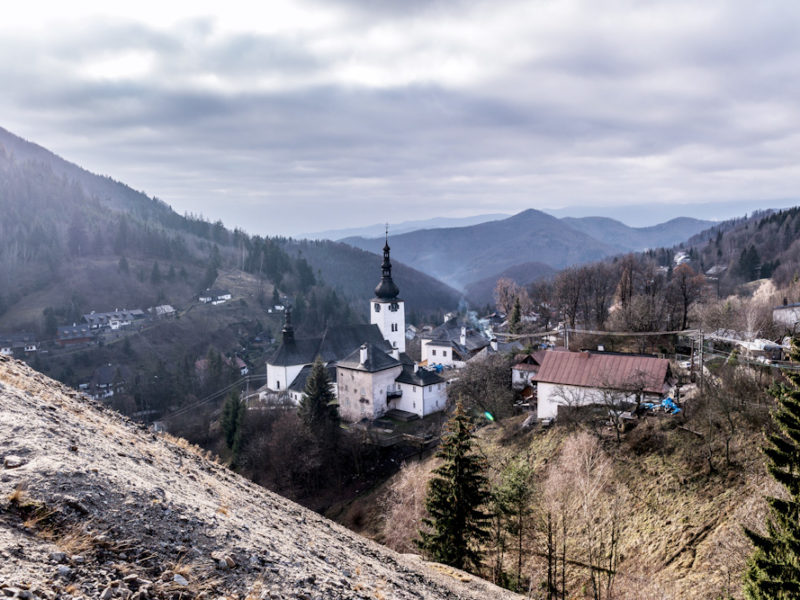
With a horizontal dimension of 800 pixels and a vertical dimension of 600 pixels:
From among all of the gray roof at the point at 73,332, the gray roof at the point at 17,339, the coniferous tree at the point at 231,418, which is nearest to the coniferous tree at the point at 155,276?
the gray roof at the point at 73,332

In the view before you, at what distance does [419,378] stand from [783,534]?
3533 centimetres

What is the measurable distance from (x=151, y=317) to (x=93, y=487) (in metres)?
128

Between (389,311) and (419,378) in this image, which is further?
(389,311)

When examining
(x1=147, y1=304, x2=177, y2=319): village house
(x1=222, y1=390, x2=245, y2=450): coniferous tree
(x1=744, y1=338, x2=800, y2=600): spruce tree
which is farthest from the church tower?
(x1=147, y1=304, x2=177, y2=319): village house

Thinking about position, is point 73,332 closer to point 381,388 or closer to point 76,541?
point 381,388

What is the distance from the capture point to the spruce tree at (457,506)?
17.5 meters

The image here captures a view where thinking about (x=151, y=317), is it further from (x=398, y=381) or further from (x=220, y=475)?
(x=220, y=475)

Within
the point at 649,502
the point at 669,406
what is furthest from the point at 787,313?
the point at 649,502

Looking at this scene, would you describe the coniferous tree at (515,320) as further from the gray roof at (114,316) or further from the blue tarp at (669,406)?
the gray roof at (114,316)

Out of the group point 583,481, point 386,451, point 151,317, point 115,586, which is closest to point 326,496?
point 386,451

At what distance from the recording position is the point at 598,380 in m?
30.1

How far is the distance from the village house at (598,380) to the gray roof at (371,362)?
17160mm

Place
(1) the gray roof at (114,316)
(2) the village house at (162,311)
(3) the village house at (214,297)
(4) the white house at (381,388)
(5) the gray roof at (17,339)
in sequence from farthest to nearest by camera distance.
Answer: (3) the village house at (214,297) < (2) the village house at (162,311) < (1) the gray roof at (114,316) < (5) the gray roof at (17,339) < (4) the white house at (381,388)

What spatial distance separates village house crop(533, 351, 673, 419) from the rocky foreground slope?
21.7m
